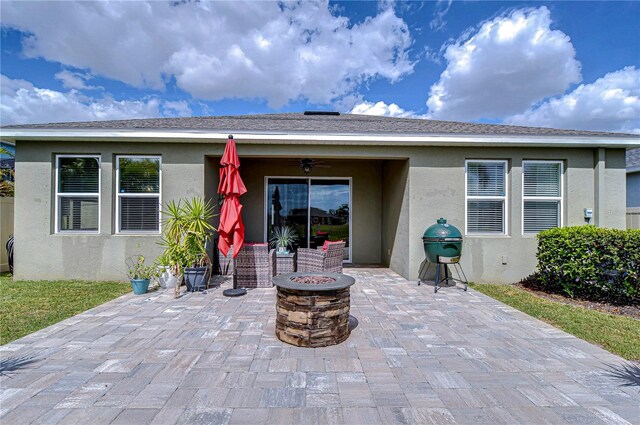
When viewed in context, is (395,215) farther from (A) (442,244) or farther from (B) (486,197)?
(B) (486,197)

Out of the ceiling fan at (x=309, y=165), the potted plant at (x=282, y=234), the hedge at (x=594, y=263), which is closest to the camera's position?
the hedge at (x=594, y=263)

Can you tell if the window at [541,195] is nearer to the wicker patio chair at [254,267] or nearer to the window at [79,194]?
the wicker patio chair at [254,267]

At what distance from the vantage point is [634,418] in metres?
1.99

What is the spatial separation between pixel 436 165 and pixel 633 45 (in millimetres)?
6719

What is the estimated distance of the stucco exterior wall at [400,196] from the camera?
6043 mm

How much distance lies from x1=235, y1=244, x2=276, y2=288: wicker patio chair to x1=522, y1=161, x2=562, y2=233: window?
5661 mm

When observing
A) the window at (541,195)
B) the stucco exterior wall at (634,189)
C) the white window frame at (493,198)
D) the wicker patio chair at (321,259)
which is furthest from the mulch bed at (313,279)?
the stucco exterior wall at (634,189)

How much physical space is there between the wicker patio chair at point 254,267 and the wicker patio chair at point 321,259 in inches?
29.4

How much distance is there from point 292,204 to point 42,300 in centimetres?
541

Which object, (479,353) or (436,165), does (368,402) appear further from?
(436,165)

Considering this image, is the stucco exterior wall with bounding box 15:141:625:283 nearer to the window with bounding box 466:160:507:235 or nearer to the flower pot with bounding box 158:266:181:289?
the window with bounding box 466:160:507:235

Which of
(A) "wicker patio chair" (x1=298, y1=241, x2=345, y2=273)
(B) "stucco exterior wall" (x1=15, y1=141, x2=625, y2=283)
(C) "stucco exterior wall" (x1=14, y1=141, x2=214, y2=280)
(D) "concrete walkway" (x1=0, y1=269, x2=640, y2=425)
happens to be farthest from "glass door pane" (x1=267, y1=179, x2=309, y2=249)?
(D) "concrete walkway" (x1=0, y1=269, x2=640, y2=425)

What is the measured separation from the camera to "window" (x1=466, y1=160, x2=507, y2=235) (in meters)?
6.48

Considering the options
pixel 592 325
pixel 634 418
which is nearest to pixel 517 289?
pixel 592 325
